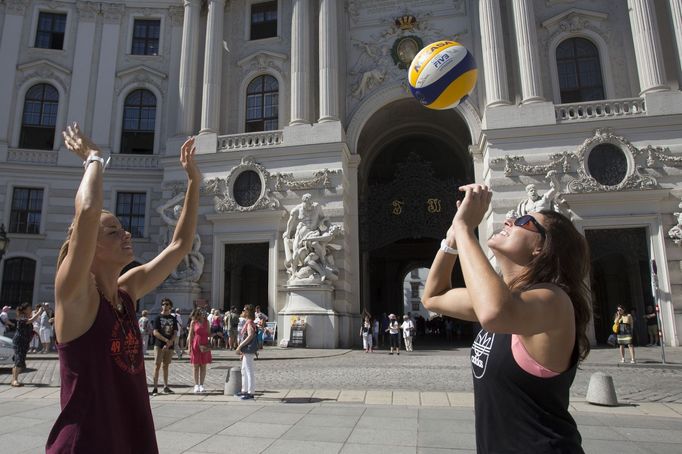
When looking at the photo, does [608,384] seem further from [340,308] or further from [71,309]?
[340,308]

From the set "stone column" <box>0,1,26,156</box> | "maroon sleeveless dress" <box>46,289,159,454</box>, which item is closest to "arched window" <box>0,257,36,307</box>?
"stone column" <box>0,1,26,156</box>

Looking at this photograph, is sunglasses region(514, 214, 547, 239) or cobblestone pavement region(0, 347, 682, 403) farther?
cobblestone pavement region(0, 347, 682, 403)

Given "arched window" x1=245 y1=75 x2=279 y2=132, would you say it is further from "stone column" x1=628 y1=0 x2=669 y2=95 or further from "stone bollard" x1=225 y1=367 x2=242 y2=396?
"stone bollard" x1=225 y1=367 x2=242 y2=396

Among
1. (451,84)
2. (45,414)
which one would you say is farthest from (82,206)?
(45,414)

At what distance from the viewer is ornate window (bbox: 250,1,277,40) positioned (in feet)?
92.2

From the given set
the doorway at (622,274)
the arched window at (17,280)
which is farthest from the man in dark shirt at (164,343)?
the arched window at (17,280)

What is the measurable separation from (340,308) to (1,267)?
17852mm

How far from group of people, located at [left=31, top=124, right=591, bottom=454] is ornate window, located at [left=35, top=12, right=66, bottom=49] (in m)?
32.1

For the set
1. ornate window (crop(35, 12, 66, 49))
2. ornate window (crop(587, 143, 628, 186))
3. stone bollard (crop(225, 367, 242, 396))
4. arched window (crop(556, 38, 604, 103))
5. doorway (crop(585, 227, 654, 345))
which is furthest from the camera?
ornate window (crop(35, 12, 66, 49))

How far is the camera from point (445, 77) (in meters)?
6.39

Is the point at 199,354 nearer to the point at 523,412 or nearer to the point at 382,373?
the point at 382,373

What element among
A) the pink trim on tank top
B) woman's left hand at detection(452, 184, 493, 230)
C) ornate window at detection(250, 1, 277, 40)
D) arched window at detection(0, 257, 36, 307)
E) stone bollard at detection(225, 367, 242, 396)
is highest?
ornate window at detection(250, 1, 277, 40)

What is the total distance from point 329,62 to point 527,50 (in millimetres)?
9260

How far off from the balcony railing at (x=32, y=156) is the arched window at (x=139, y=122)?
12.0 ft
